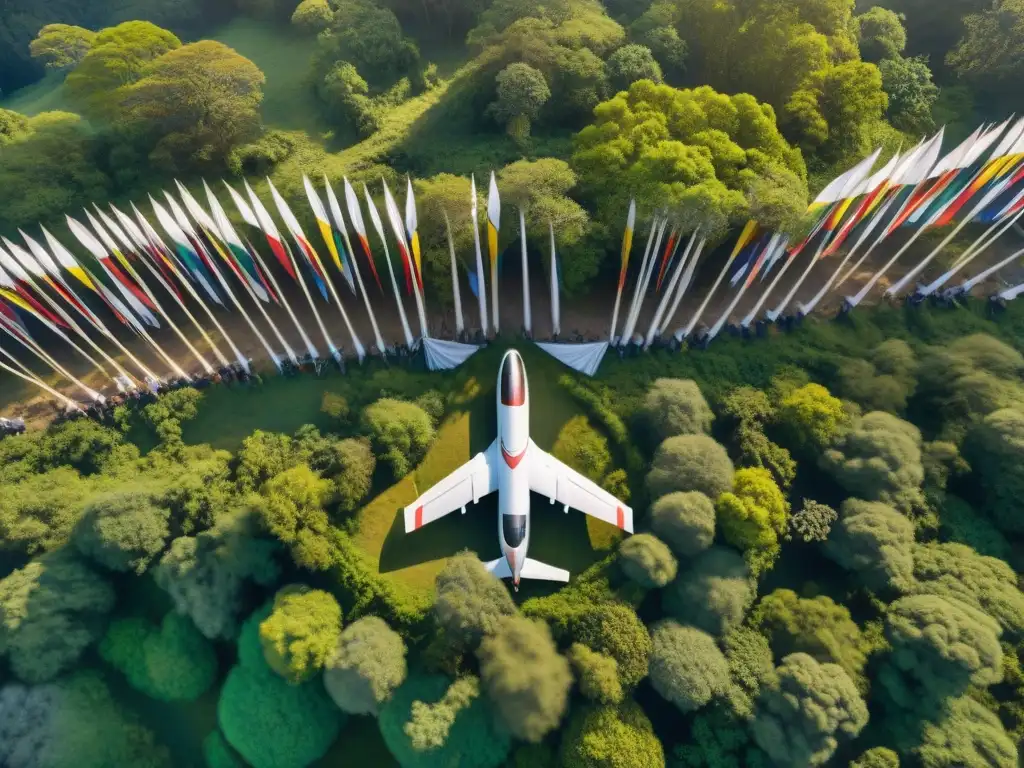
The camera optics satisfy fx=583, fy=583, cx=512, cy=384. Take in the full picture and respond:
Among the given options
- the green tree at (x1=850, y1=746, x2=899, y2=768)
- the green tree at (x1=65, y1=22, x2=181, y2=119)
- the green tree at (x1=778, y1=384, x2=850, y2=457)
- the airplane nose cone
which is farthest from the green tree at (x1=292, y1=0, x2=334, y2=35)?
the green tree at (x1=850, y1=746, x2=899, y2=768)

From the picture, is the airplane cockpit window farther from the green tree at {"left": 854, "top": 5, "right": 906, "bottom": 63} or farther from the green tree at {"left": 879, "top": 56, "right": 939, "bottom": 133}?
the green tree at {"left": 854, "top": 5, "right": 906, "bottom": 63}

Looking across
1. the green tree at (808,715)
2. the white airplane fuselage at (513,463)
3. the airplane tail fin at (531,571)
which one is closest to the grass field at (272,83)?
the white airplane fuselage at (513,463)

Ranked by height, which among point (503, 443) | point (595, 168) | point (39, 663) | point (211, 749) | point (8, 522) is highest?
point (595, 168)

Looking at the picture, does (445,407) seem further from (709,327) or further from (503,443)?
(709,327)

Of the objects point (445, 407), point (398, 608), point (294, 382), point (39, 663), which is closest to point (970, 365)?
point (445, 407)

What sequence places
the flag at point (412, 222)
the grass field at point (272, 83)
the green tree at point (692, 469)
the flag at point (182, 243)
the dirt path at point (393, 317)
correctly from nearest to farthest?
the green tree at point (692, 469) < the flag at point (182, 243) < the flag at point (412, 222) < the dirt path at point (393, 317) < the grass field at point (272, 83)

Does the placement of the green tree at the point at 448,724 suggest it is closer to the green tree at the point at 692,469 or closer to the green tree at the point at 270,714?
the green tree at the point at 270,714
